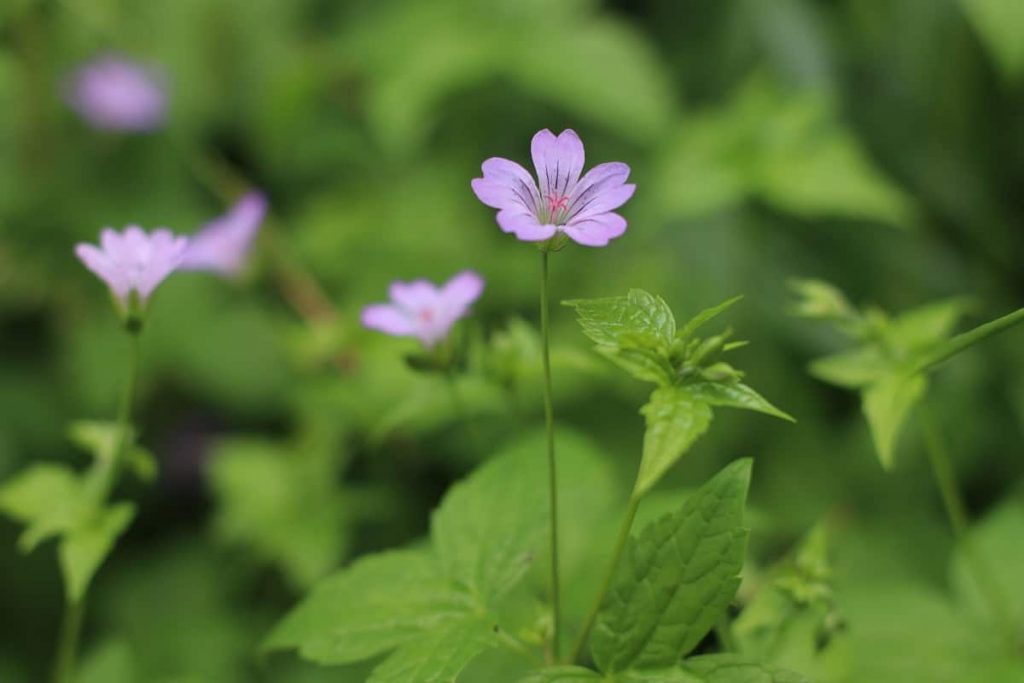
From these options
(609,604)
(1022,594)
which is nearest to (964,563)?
(1022,594)

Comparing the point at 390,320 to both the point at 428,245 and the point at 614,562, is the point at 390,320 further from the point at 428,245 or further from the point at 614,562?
the point at 428,245

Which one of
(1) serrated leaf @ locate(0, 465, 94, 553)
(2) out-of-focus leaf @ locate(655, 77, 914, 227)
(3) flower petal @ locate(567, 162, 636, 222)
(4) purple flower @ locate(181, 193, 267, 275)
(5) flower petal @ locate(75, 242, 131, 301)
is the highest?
(2) out-of-focus leaf @ locate(655, 77, 914, 227)

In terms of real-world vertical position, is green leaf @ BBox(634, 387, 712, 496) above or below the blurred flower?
below

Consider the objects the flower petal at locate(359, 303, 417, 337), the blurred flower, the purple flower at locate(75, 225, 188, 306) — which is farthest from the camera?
the blurred flower

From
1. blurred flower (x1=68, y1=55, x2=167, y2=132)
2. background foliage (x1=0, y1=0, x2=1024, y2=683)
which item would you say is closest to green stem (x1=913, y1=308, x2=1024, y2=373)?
background foliage (x1=0, y1=0, x2=1024, y2=683)

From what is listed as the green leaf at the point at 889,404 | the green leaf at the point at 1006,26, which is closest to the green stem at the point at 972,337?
the green leaf at the point at 889,404

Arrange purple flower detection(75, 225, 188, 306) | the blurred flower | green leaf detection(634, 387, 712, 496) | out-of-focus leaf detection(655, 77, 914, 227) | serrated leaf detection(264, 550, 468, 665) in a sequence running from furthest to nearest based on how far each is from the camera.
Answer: the blurred flower < out-of-focus leaf detection(655, 77, 914, 227) < purple flower detection(75, 225, 188, 306) < serrated leaf detection(264, 550, 468, 665) < green leaf detection(634, 387, 712, 496)

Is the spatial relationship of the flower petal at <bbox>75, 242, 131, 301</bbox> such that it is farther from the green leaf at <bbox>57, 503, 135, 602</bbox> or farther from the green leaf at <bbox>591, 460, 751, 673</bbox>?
the green leaf at <bbox>591, 460, 751, 673</bbox>

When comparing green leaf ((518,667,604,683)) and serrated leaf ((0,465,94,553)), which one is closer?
green leaf ((518,667,604,683))
